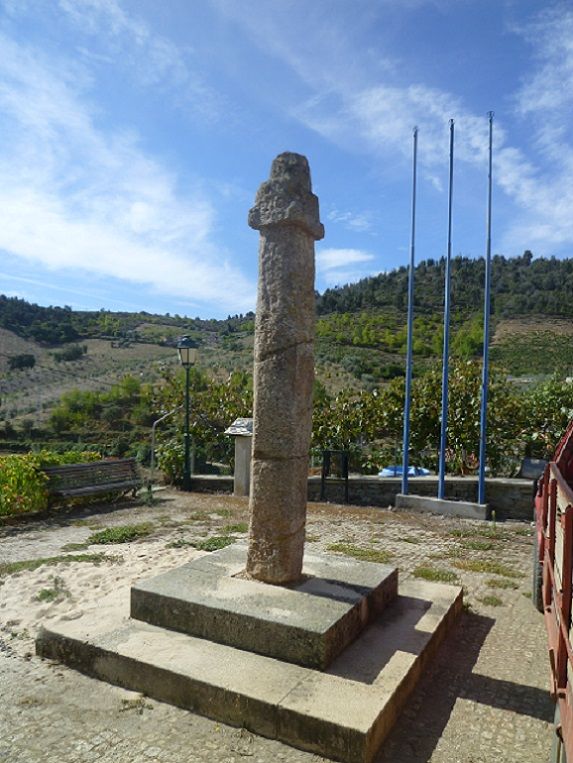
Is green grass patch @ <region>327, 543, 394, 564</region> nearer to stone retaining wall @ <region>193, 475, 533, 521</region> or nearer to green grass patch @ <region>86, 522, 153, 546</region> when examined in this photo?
green grass patch @ <region>86, 522, 153, 546</region>

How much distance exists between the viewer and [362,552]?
695 cm

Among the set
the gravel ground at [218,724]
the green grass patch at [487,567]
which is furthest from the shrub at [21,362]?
the green grass patch at [487,567]

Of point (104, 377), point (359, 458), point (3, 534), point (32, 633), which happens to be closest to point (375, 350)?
point (104, 377)

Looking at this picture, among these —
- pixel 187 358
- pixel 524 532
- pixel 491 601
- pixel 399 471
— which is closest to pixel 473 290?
pixel 399 471

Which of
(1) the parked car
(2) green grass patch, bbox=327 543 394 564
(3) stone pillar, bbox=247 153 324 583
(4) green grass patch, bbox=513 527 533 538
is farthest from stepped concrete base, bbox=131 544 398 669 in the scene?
(1) the parked car

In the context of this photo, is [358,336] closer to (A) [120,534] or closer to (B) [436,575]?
(A) [120,534]

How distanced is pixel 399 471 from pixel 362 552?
15.8 feet

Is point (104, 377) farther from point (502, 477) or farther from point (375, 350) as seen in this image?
point (502, 477)

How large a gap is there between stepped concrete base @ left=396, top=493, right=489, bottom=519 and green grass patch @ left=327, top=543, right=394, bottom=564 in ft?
9.03

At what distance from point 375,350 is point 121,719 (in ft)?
112

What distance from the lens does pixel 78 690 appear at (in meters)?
3.76

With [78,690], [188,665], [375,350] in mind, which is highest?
[375,350]

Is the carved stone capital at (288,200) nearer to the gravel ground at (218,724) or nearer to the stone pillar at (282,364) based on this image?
the stone pillar at (282,364)

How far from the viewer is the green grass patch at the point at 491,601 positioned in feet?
17.7
